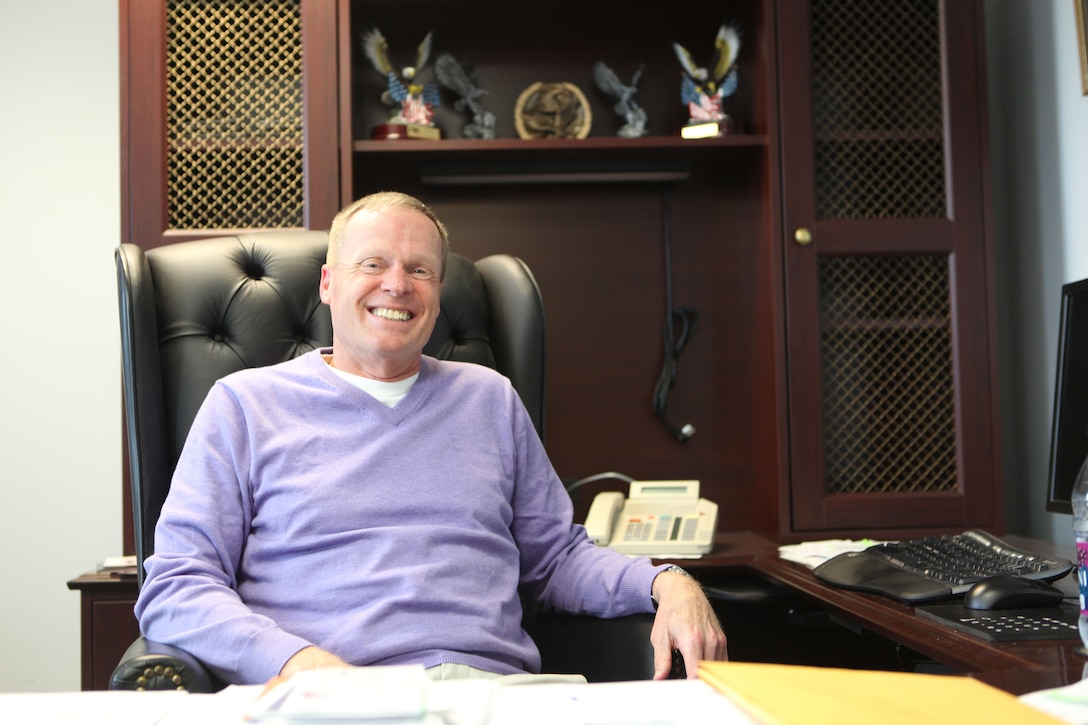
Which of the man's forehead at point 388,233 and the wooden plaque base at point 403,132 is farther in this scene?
the wooden plaque base at point 403,132

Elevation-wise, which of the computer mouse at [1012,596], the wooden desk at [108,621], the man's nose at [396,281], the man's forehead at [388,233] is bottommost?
the wooden desk at [108,621]

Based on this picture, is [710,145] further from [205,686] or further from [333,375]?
[205,686]

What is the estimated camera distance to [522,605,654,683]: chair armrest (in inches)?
54.6

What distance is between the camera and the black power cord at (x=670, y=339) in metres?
2.48

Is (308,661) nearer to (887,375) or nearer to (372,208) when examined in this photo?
(372,208)

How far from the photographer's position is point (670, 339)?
→ 249cm

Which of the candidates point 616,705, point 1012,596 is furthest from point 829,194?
point 616,705

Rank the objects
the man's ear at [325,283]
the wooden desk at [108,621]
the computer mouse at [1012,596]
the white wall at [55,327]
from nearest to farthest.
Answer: the computer mouse at [1012,596] < the man's ear at [325,283] < the wooden desk at [108,621] < the white wall at [55,327]

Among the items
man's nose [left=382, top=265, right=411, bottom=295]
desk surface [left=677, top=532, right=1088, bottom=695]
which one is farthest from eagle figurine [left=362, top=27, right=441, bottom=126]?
desk surface [left=677, top=532, right=1088, bottom=695]

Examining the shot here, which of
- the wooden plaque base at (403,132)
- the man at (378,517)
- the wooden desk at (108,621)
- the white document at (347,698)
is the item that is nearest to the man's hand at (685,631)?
the man at (378,517)

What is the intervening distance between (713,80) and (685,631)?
1.48 meters

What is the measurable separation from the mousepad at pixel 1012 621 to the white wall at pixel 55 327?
84.9 inches

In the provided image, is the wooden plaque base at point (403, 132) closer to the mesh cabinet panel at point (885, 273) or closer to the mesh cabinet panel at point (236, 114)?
the mesh cabinet panel at point (236, 114)

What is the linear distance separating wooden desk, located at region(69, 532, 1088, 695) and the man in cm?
23
